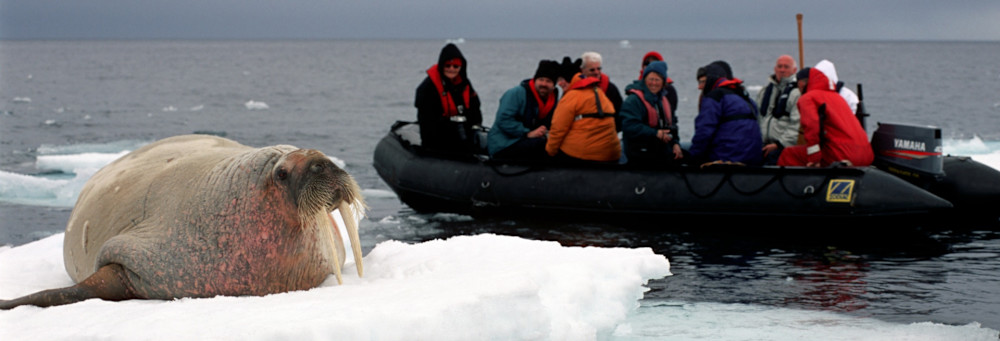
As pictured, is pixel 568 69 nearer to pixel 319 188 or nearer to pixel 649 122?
pixel 649 122

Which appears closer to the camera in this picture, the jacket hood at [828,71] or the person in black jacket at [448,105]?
the jacket hood at [828,71]

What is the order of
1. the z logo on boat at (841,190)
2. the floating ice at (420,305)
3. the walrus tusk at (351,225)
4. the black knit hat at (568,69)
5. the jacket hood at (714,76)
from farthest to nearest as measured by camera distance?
the black knit hat at (568,69), the jacket hood at (714,76), the z logo on boat at (841,190), the walrus tusk at (351,225), the floating ice at (420,305)

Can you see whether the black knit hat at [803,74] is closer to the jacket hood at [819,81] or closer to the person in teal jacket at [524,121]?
the jacket hood at [819,81]

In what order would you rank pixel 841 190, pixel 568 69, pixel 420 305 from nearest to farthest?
pixel 420 305 → pixel 841 190 → pixel 568 69

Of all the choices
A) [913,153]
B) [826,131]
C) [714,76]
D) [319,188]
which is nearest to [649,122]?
[714,76]

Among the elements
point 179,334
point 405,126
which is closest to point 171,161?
point 179,334

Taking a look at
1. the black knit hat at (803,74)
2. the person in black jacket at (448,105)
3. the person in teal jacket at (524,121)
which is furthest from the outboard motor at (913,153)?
the person in black jacket at (448,105)

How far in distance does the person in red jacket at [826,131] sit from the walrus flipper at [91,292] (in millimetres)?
6049

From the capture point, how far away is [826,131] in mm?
8766

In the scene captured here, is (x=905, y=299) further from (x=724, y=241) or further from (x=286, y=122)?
(x=286, y=122)

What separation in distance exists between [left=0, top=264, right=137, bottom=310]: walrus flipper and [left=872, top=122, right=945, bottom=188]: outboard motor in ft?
21.5

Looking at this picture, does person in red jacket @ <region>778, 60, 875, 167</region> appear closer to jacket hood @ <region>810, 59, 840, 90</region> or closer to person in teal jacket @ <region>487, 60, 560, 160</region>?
jacket hood @ <region>810, 59, 840, 90</region>

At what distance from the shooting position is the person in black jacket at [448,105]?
30.5 feet

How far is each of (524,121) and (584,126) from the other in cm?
80
